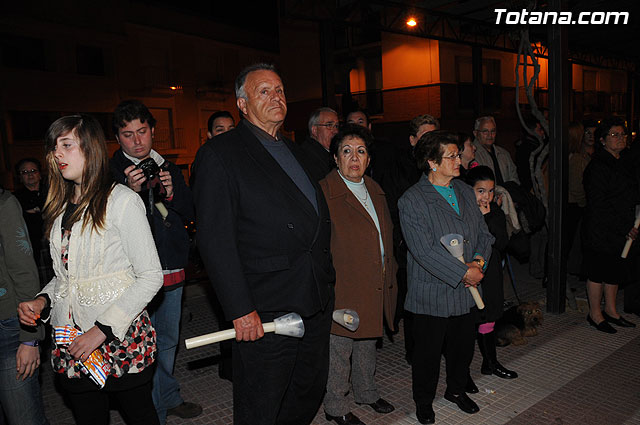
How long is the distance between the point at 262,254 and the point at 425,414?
6.20ft

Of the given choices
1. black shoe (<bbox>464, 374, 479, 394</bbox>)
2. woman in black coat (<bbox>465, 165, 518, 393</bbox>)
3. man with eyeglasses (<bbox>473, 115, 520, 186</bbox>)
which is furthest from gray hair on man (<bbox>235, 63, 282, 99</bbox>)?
man with eyeglasses (<bbox>473, 115, 520, 186</bbox>)

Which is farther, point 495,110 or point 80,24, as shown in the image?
point 495,110

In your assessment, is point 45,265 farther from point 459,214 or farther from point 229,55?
point 229,55

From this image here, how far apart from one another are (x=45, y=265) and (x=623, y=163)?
6.96m

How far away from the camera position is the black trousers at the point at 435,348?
3.34 metres

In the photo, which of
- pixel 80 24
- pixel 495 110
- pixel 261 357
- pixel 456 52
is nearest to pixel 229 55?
pixel 80 24

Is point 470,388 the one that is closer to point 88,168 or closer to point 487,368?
point 487,368

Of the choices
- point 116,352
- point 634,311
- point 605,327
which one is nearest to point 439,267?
point 116,352

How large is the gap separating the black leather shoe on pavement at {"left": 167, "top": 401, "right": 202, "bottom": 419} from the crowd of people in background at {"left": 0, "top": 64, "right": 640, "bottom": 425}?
0.01m

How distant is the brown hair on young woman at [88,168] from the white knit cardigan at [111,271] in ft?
0.14

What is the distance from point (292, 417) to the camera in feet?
8.31

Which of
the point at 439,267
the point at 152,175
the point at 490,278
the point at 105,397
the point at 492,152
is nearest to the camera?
the point at 105,397

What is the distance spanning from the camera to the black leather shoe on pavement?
11.5 ft

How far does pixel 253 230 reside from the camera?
234 centimetres
